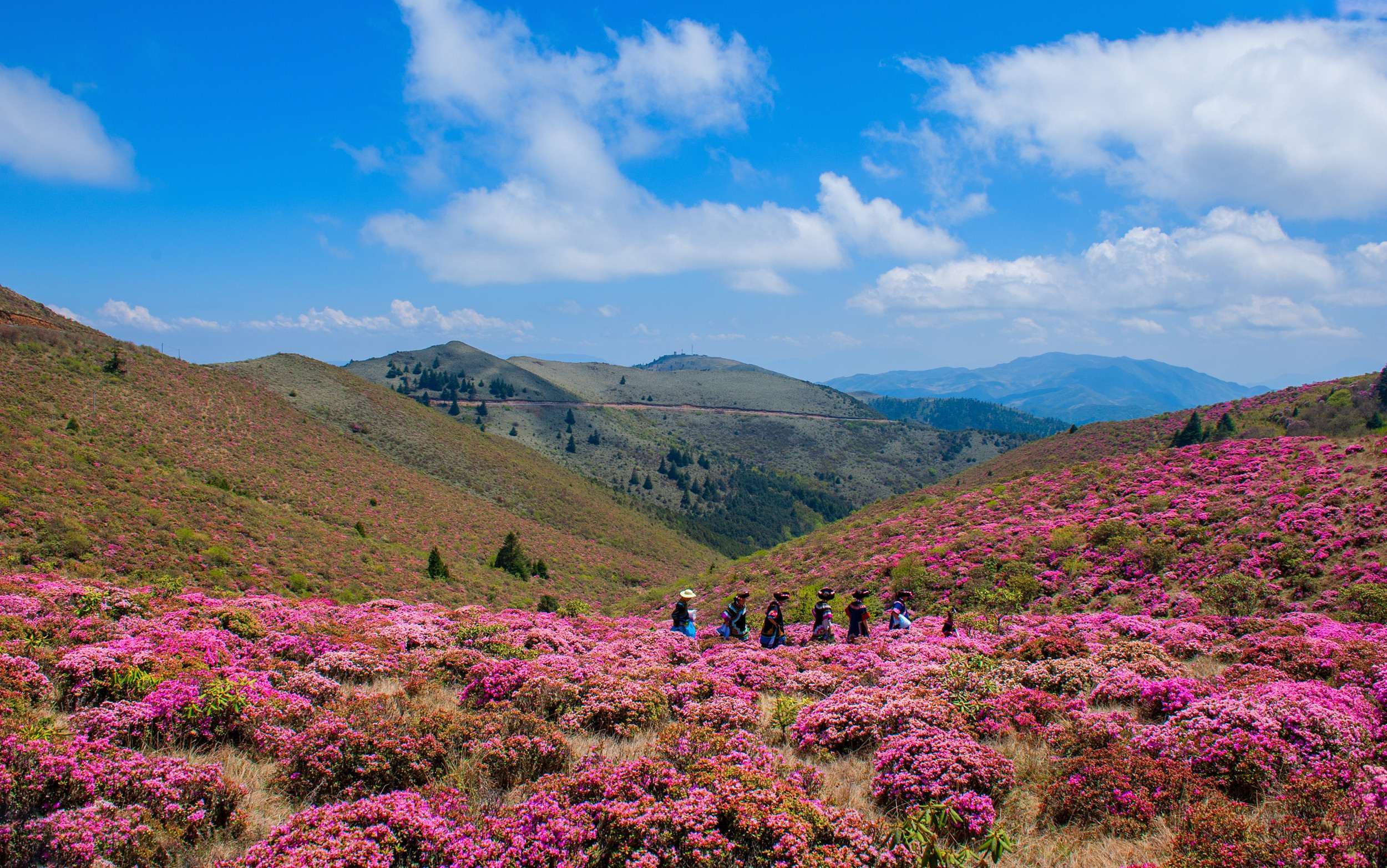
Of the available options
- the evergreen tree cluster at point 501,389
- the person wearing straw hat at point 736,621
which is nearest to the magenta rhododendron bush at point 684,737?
the person wearing straw hat at point 736,621

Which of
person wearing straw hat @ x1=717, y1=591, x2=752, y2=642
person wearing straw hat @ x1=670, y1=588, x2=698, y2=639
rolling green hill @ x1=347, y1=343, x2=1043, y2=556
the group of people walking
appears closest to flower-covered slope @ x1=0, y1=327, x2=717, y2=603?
person wearing straw hat @ x1=670, y1=588, x2=698, y2=639

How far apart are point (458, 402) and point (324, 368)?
66674mm

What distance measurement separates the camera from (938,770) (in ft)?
20.6

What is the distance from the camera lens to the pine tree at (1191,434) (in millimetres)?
53719

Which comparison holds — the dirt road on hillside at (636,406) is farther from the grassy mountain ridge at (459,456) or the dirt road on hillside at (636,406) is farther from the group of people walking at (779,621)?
the group of people walking at (779,621)

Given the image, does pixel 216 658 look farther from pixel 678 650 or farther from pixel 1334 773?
pixel 1334 773

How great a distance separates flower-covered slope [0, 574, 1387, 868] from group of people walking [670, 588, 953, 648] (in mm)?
3035

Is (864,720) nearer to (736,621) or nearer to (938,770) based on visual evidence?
(938,770)

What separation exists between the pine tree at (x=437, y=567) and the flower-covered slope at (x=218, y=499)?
699 mm

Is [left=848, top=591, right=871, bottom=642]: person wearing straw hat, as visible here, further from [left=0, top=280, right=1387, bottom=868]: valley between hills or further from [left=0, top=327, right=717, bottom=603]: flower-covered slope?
[left=0, top=327, right=717, bottom=603]: flower-covered slope

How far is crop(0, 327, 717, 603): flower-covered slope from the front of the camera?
75.6 feet

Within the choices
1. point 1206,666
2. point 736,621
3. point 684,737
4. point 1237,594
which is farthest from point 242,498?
point 1237,594

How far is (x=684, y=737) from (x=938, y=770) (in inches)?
116

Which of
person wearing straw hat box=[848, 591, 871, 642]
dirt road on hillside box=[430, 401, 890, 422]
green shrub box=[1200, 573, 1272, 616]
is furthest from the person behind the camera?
dirt road on hillside box=[430, 401, 890, 422]
